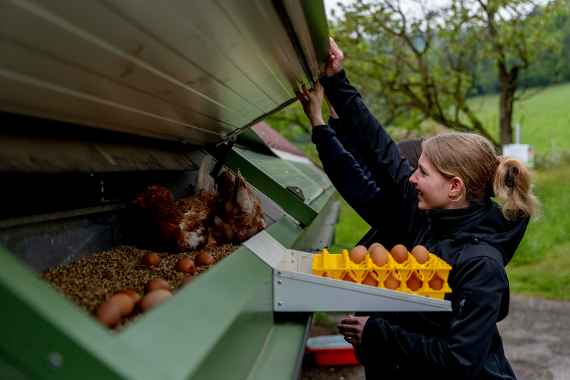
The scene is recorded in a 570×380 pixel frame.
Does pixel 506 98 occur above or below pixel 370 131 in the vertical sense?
below

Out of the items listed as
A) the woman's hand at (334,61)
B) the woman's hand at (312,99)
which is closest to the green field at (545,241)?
the woman's hand at (312,99)

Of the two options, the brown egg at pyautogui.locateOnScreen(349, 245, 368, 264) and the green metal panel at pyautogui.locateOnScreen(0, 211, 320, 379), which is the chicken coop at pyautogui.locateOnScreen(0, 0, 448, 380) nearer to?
the green metal panel at pyautogui.locateOnScreen(0, 211, 320, 379)

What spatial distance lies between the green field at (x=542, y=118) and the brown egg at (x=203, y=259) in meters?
17.1

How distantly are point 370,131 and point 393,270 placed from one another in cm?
88

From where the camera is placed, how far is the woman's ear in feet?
7.87

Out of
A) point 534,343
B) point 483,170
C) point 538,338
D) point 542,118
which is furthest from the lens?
point 542,118

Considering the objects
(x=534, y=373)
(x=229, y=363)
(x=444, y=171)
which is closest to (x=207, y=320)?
(x=229, y=363)

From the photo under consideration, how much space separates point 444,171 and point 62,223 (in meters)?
1.43

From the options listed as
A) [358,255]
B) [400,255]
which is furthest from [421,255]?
[358,255]

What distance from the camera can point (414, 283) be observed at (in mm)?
2092

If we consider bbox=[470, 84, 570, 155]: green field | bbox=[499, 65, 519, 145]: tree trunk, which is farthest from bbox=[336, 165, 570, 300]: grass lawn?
bbox=[470, 84, 570, 155]: green field

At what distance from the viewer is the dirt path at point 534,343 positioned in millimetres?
5441

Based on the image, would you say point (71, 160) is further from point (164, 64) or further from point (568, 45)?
point (568, 45)

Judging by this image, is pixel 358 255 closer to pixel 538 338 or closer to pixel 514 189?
pixel 514 189
